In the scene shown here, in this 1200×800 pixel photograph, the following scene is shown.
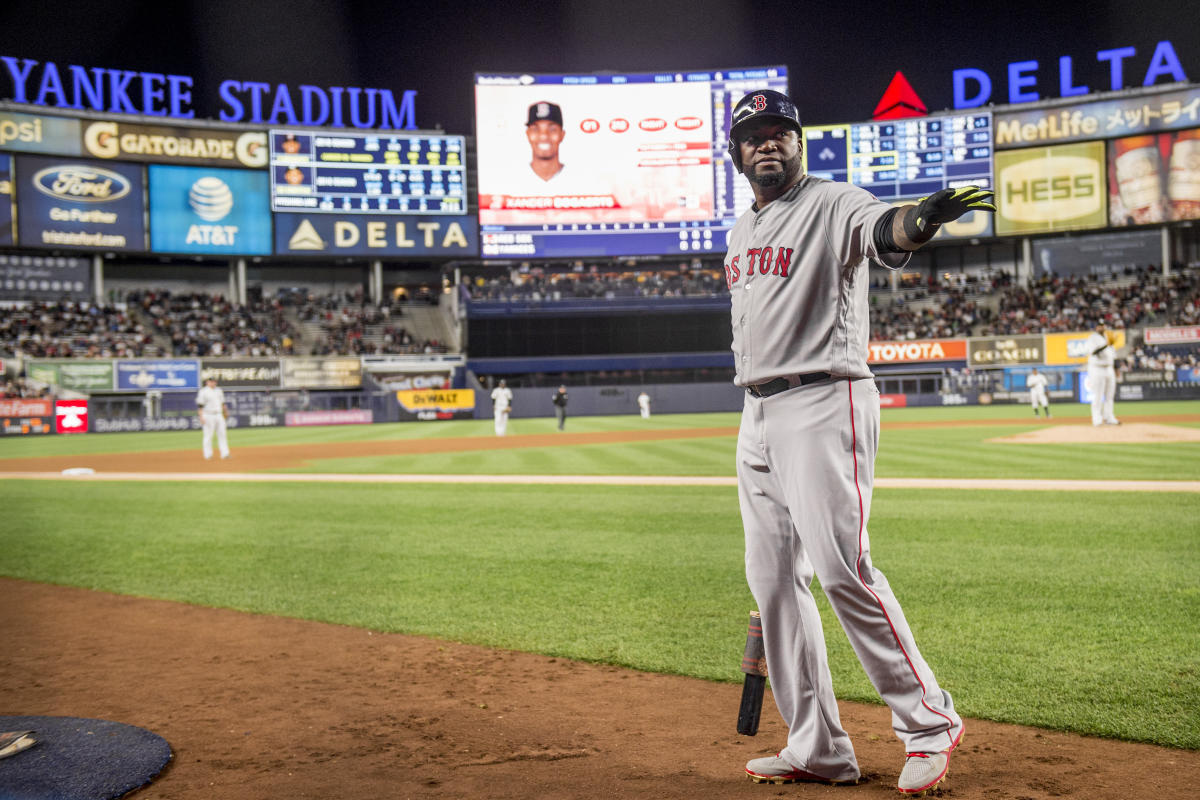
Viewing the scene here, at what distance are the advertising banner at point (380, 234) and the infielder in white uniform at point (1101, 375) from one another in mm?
35740

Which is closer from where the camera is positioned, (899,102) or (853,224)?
(853,224)

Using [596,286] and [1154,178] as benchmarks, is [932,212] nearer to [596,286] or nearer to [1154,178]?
[596,286]

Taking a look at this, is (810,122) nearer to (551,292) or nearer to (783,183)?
(551,292)

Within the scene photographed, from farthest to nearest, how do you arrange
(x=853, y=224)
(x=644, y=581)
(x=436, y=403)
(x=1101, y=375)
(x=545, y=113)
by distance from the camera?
(x=545, y=113) < (x=436, y=403) < (x=1101, y=375) < (x=644, y=581) < (x=853, y=224)

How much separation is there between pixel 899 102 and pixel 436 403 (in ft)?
101

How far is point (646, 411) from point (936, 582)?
33.6m

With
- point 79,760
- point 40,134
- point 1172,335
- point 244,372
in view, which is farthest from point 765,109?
point 40,134

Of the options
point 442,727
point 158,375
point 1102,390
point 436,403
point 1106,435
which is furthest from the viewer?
point 158,375

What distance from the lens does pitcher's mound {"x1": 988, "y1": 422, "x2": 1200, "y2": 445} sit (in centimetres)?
1652

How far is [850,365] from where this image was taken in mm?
2924

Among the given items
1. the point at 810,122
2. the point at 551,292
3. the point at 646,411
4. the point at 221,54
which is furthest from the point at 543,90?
the point at 221,54

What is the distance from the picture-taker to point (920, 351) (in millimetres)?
46094

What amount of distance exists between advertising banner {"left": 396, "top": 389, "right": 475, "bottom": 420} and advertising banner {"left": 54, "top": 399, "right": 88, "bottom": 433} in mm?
12105

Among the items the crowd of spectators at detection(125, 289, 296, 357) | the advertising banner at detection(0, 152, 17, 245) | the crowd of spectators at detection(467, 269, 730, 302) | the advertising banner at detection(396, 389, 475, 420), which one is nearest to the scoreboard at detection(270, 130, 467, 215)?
the crowd of spectators at detection(467, 269, 730, 302)
